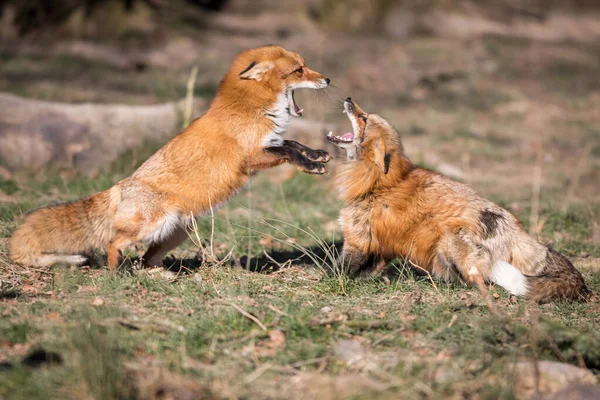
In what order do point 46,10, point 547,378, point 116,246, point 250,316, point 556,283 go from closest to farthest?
point 547,378
point 250,316
point 556,283
point 116,246
point 46,10

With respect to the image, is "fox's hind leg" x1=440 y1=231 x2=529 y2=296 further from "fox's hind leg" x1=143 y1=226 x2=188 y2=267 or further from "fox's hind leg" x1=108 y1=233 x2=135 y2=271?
"fox's hind leg" x1=108 y1=233 x2=135 y2=271

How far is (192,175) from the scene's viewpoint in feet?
19.9

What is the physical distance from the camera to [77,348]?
12.8 ft

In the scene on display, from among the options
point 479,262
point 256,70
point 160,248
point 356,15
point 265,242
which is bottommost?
point 265,242

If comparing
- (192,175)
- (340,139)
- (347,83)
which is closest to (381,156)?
(340,139)

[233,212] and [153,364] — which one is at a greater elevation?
[153,364]

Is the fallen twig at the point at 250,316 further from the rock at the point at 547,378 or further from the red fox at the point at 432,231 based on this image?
the rock at the point at 547,378

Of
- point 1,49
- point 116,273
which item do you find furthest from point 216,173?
point 1,49

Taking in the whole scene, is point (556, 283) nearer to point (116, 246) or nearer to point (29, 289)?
point (116, 246)

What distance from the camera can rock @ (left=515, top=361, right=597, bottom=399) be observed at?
411 cm

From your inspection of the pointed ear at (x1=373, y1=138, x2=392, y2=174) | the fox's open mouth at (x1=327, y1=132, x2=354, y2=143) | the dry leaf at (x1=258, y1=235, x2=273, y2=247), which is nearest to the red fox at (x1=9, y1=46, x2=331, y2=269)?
the fox's open mouth at (x1=327, y1=132, x2=354, y2=143)

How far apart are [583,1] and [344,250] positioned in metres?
24.4

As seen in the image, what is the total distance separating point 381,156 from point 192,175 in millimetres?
1697

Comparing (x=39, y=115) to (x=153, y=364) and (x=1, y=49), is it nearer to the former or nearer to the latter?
(x=153, y=364)
